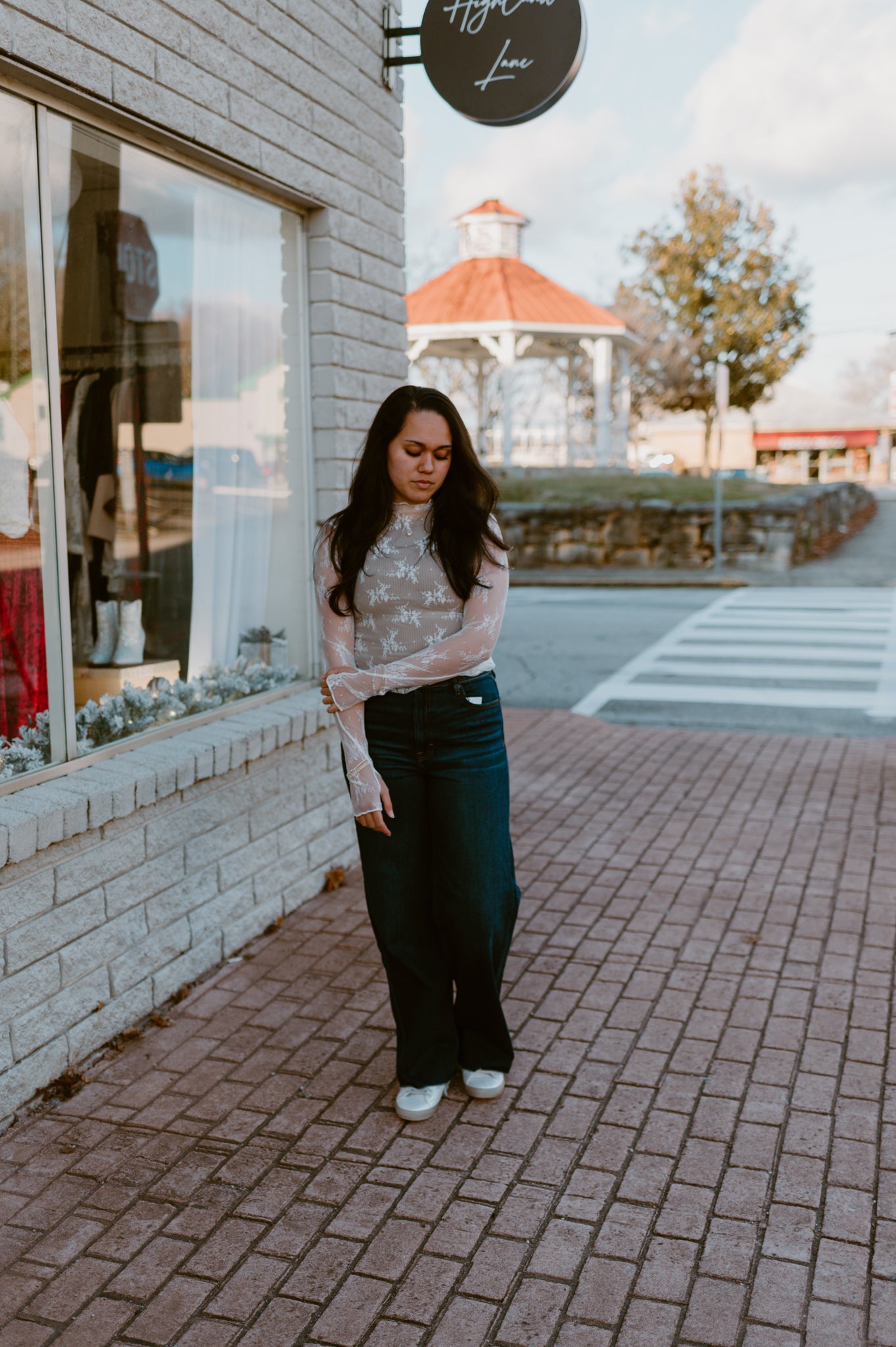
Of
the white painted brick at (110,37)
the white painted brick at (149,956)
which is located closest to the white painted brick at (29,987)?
the white painted brick at (149,956)

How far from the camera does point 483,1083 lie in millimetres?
3461

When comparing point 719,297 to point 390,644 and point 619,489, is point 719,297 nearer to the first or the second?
point 619,489

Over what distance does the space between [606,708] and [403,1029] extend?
6.12 metres

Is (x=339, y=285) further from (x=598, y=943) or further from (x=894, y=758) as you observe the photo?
(x=894, y=758)

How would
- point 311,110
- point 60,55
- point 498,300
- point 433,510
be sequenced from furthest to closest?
point 498,300 < point 311,110 < point 60,55 < point 433,510

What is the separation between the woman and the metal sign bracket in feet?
9.21

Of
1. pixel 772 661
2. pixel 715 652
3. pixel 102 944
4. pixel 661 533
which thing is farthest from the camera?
pixel 661 533

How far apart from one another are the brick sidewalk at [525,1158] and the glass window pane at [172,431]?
1.18 metres

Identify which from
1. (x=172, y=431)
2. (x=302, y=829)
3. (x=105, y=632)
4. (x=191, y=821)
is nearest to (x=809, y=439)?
(x=302, y=829)

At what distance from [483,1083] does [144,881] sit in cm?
126

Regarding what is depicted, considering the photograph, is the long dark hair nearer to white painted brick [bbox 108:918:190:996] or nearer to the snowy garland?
the snowy garland

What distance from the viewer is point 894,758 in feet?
24.6

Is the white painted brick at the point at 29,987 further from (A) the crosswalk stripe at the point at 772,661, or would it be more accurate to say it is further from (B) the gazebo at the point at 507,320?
(B) the gazebo at the point at 507,320

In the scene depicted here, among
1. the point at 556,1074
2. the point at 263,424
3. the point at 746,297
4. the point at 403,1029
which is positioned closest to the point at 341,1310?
the point at 403,1029
